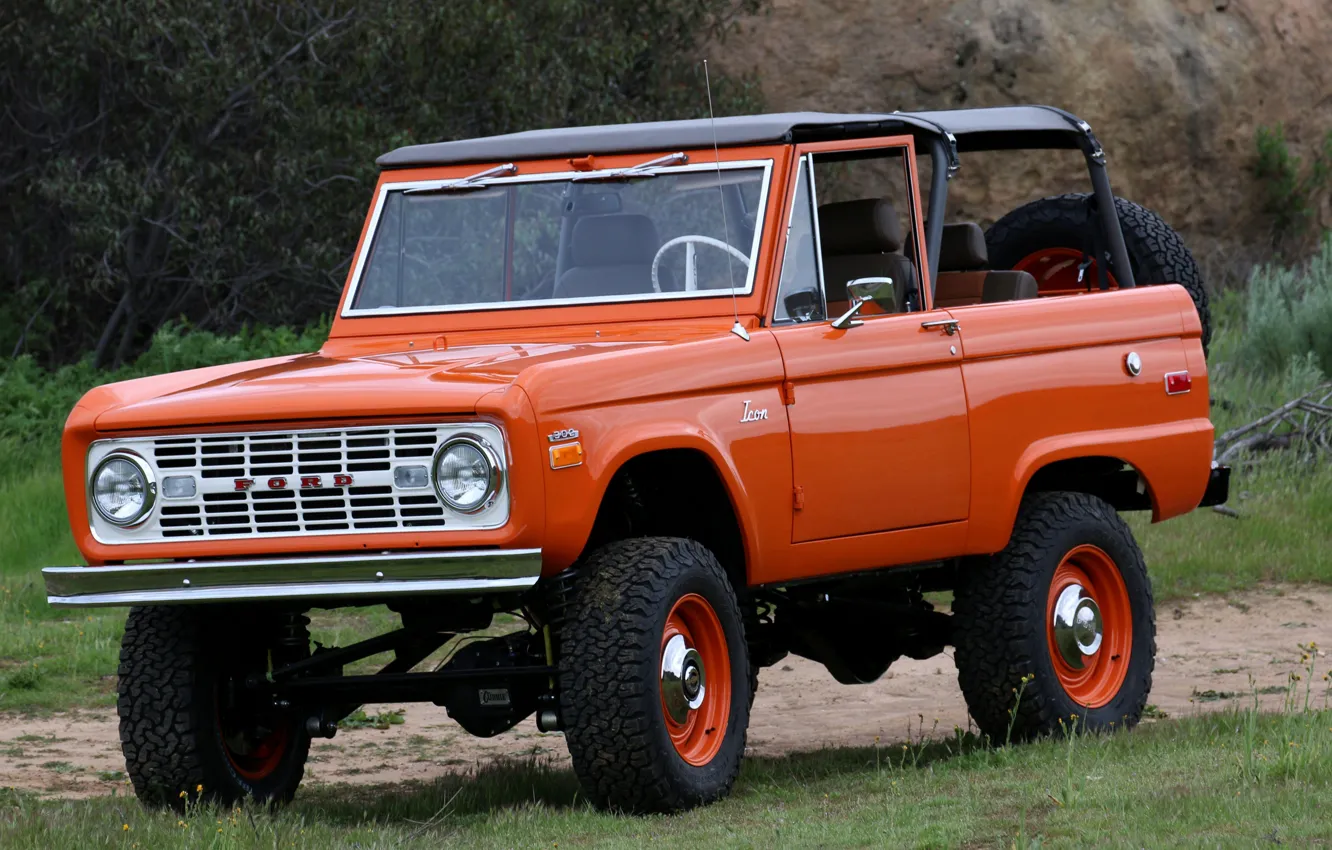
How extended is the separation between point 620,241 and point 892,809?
2300 millimetres

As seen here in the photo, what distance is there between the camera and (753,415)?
22.0 ft

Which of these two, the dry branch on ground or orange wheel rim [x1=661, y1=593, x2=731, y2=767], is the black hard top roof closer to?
orange wheel rim [x1=661, y1=593, x2=731, y2=767]

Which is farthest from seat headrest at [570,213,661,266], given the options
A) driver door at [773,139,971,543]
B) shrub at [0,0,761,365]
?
shrub at [0,0,761,365]

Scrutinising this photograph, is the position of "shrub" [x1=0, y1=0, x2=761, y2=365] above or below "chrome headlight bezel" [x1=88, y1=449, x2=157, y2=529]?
above

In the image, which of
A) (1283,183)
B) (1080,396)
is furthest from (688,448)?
(1283,183)

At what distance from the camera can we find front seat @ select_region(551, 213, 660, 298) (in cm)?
736

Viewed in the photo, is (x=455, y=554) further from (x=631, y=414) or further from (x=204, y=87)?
(x=204, y=87)

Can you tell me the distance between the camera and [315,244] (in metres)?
16.0

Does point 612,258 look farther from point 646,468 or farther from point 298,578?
point 298,578

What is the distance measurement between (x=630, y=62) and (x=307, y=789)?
33.0 feet

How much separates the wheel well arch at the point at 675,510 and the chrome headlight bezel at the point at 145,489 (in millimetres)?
1360

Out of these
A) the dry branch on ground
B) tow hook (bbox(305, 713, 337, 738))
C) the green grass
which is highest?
the dry branch on ground

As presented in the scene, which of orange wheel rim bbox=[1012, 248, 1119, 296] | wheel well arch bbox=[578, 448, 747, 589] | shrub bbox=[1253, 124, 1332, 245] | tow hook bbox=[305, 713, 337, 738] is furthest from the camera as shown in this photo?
shrub bbox=[1253, 124, 1332, 245]

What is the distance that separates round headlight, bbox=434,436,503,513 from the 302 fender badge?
3.33 ft
